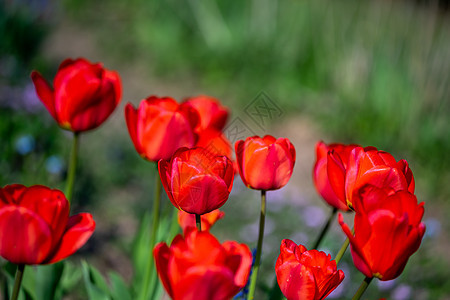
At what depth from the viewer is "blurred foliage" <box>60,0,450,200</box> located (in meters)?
3.28

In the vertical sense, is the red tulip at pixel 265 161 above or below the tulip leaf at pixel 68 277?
above

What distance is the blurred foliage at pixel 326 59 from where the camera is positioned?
328cm

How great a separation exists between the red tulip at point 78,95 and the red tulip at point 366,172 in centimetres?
50

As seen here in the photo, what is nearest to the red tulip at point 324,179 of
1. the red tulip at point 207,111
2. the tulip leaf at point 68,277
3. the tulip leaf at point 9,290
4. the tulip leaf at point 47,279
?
the red tulip at point 207,111

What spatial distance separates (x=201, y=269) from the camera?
563mm

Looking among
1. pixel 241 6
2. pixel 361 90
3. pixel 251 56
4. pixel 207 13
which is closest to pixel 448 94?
pixel 361 90

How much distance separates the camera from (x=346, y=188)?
76cm

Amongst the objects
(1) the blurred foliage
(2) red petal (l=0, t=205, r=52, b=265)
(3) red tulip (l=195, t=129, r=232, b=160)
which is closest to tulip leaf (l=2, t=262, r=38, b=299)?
(2) red petal (l=0, t=205, r=52, b=265)

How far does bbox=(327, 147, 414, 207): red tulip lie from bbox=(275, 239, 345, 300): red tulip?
0.10 metres

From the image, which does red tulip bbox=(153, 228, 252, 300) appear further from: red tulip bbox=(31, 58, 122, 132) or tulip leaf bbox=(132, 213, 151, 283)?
tulip leaf bbox=(132, 213, 151, 283)

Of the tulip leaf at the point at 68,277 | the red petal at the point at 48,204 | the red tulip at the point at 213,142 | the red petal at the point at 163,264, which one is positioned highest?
the red tulip at the point at 213,142

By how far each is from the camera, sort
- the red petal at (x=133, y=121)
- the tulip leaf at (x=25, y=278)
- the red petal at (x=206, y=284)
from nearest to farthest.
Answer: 1. the red petal at (x=206, y=284)
2. the red petal at (x=133, y=121)
3. the tulip leaf at (x=25, y=278)

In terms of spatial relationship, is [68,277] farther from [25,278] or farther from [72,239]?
[72,239]

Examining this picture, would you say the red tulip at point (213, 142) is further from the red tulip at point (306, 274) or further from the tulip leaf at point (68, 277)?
the tulip leaf at point (68, 277)
